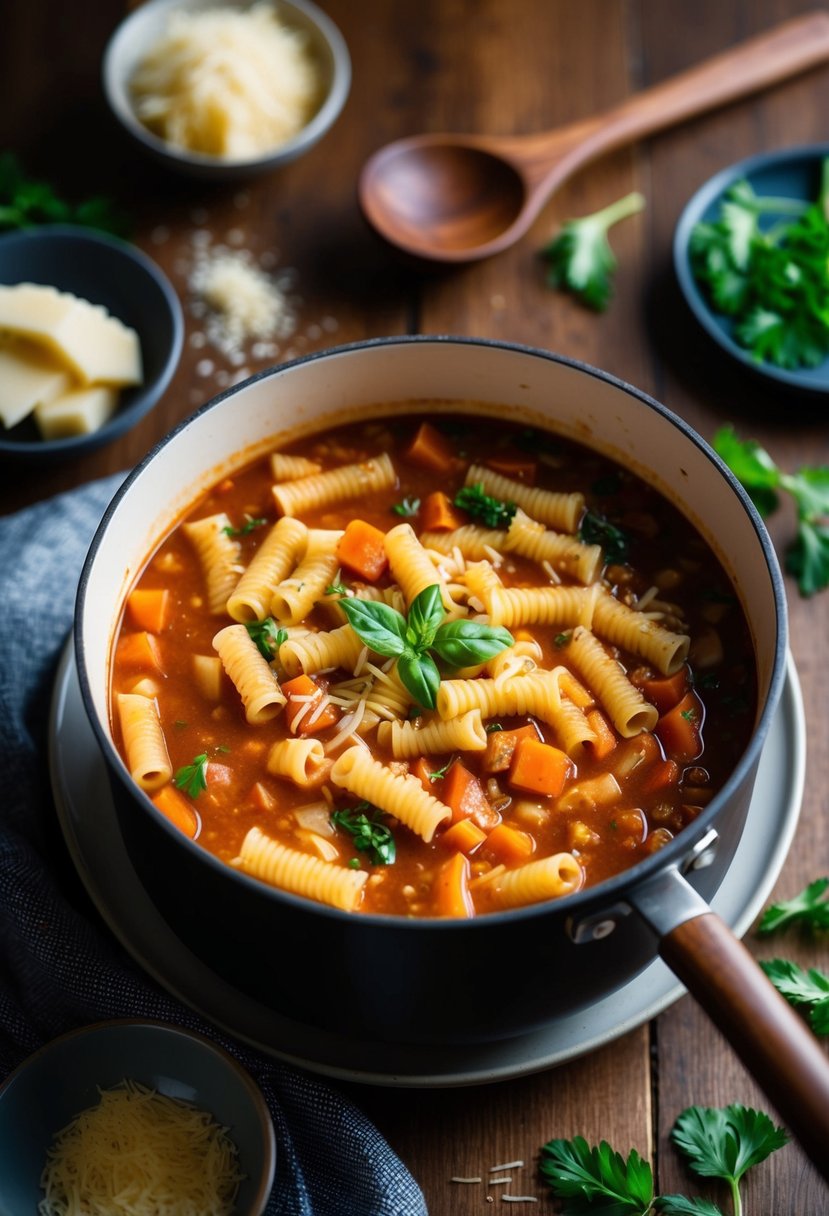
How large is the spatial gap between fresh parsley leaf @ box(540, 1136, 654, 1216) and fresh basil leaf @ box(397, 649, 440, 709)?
0.96 metres

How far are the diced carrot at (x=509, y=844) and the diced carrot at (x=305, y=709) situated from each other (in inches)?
17.0

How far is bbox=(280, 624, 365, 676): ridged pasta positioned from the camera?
3066 mm

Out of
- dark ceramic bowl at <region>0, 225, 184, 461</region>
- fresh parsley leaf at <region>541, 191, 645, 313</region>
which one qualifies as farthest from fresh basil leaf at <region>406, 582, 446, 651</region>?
fresh parsley leaf at <region>541, 191, 645, 313</region>

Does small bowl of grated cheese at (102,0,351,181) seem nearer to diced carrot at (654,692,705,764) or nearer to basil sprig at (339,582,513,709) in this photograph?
basil sprig at (339,582,513,709)

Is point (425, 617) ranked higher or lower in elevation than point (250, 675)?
higher

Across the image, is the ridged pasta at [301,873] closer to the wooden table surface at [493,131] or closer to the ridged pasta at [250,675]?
the ridged pasta at [250,675]

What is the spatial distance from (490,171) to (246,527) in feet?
5.90

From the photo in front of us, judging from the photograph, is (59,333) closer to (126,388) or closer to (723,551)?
(126,388)

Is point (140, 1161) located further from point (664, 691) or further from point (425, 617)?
point (664, 691)

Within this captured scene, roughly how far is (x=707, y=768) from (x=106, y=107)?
325 centimetres

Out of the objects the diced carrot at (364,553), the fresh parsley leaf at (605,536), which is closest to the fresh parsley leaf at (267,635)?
the diced carrot at (364,553)

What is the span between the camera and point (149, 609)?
324cm

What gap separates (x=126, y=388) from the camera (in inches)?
163

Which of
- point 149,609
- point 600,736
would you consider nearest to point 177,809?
point 149,609
